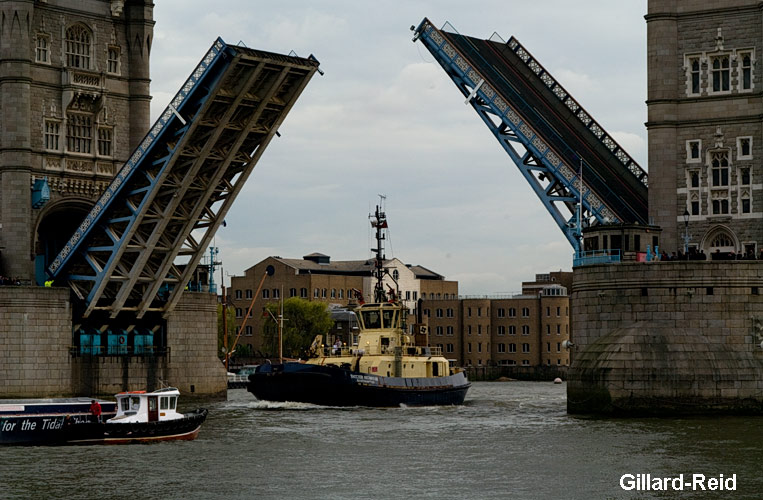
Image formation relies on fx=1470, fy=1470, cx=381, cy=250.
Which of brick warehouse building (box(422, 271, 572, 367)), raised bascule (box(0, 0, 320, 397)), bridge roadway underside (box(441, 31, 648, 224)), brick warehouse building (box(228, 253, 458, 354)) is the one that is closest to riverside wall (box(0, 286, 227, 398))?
raised bascule (box(0, 0, 320, 397))

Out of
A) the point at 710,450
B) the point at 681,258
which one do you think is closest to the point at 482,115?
the point at 681,258

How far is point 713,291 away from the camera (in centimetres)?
4938

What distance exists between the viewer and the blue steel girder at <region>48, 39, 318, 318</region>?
52906 mm

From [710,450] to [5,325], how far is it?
29667 mm

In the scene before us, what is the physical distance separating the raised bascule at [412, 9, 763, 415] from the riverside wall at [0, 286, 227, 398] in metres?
16.1

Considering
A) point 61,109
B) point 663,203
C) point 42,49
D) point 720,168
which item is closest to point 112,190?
point 61,109

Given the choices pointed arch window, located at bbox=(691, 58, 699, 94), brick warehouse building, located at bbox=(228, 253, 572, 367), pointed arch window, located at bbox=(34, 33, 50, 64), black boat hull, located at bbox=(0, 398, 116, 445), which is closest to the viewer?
black boat hull, located at bbox=(0, 398, 116, 445)

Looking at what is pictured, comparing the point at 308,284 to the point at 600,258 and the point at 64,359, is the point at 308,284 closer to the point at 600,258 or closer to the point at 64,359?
the point at 64,359

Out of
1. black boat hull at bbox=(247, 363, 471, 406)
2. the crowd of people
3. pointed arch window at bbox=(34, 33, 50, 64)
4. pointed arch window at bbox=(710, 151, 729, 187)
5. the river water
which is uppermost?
pointed arch window at bbox=(34, 33, 50, 64)

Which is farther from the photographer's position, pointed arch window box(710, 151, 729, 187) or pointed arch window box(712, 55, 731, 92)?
pointed arch window box(710, 151, 729, 187)

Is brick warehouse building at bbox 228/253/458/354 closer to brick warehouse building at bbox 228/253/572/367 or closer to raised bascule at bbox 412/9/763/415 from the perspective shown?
brick warehouse building at bbox 228/253/572/367

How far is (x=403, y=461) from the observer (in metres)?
39.2

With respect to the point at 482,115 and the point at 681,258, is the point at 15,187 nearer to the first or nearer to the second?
the point at 482,115

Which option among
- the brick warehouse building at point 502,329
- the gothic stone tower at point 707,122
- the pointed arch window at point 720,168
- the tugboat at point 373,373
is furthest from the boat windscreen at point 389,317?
the brick warehouse building at point 502,329
